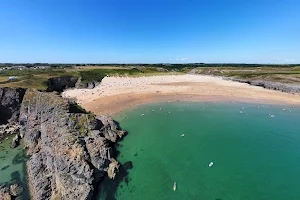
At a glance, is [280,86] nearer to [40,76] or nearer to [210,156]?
[210,156]

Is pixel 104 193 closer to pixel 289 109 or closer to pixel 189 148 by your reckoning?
pixel 189 148

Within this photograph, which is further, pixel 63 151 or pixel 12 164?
pixel 12 164

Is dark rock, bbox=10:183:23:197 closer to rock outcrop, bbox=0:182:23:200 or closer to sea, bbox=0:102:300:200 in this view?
rock outcrop, bbox=0:182:23:200

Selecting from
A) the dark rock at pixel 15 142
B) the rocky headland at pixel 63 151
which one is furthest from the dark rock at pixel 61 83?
the rocky headland at pixel 63 151

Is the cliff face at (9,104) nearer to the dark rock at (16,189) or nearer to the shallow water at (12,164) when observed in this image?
the shallow water at (12,164)

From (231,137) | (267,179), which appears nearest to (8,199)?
(267,179)

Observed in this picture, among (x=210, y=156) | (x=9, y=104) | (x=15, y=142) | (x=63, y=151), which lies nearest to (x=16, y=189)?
(x=63, y=151)
